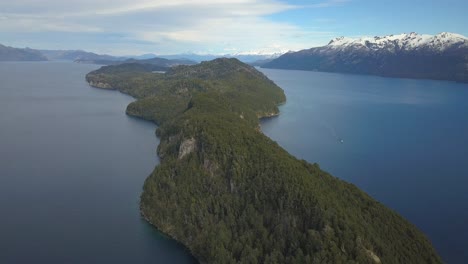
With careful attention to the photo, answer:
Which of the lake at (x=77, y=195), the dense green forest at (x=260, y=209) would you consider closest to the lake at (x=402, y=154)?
the dense green forest at (x=260, y=209)

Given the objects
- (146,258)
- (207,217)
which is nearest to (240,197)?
(207,217)

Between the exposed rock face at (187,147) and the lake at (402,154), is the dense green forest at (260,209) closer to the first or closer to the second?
the exposed rock face at (187,147)

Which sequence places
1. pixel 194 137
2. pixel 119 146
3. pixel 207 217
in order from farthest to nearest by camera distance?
1. pixel 119 146
2. pixel 194 137
3. pixel 207 217

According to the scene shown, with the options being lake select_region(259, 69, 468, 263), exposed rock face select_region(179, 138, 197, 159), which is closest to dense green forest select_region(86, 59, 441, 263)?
exposed rock face select_region(179, 138, 197, 159)

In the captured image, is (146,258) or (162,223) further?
(162,223)

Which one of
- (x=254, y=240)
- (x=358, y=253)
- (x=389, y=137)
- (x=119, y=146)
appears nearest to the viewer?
(x=358, y=253)

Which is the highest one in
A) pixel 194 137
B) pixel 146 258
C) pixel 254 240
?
pixel 194 137

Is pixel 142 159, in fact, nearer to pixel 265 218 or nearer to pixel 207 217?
pixel 207 217
